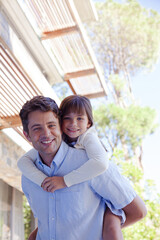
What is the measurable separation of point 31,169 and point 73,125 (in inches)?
20.4

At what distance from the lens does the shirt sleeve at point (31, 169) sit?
1240 millimetres

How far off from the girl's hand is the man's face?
105 millimetres

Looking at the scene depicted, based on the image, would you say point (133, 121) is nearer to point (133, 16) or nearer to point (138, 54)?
point (138, 54)

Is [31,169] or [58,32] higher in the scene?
[31,169]

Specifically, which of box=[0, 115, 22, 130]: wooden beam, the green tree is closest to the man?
box=[0, 115, 22, 130]: wooden beam

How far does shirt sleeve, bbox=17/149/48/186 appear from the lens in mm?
1240

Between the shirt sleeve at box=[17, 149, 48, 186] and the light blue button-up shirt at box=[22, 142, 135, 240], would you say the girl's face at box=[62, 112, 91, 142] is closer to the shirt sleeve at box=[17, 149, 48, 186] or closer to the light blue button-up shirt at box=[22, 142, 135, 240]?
the shirt sleeve at box=[17, 149, 48, 186]

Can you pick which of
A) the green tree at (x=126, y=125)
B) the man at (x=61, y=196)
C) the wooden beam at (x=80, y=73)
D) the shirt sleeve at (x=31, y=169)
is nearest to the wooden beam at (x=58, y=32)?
the wooden beam at (x=80, y=73)

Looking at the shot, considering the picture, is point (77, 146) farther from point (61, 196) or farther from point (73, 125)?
point (61, 196)

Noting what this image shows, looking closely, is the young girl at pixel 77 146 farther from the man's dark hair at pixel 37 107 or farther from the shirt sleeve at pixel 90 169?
the man's dark hair at pixel 37 107

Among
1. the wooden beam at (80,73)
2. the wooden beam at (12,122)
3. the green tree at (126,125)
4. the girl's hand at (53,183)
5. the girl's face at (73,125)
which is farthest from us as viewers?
the green tree at (126,125)

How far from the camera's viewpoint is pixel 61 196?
3.95ft

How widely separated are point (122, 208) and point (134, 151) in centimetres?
1114

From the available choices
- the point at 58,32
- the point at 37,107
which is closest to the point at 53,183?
the point at 37,107
